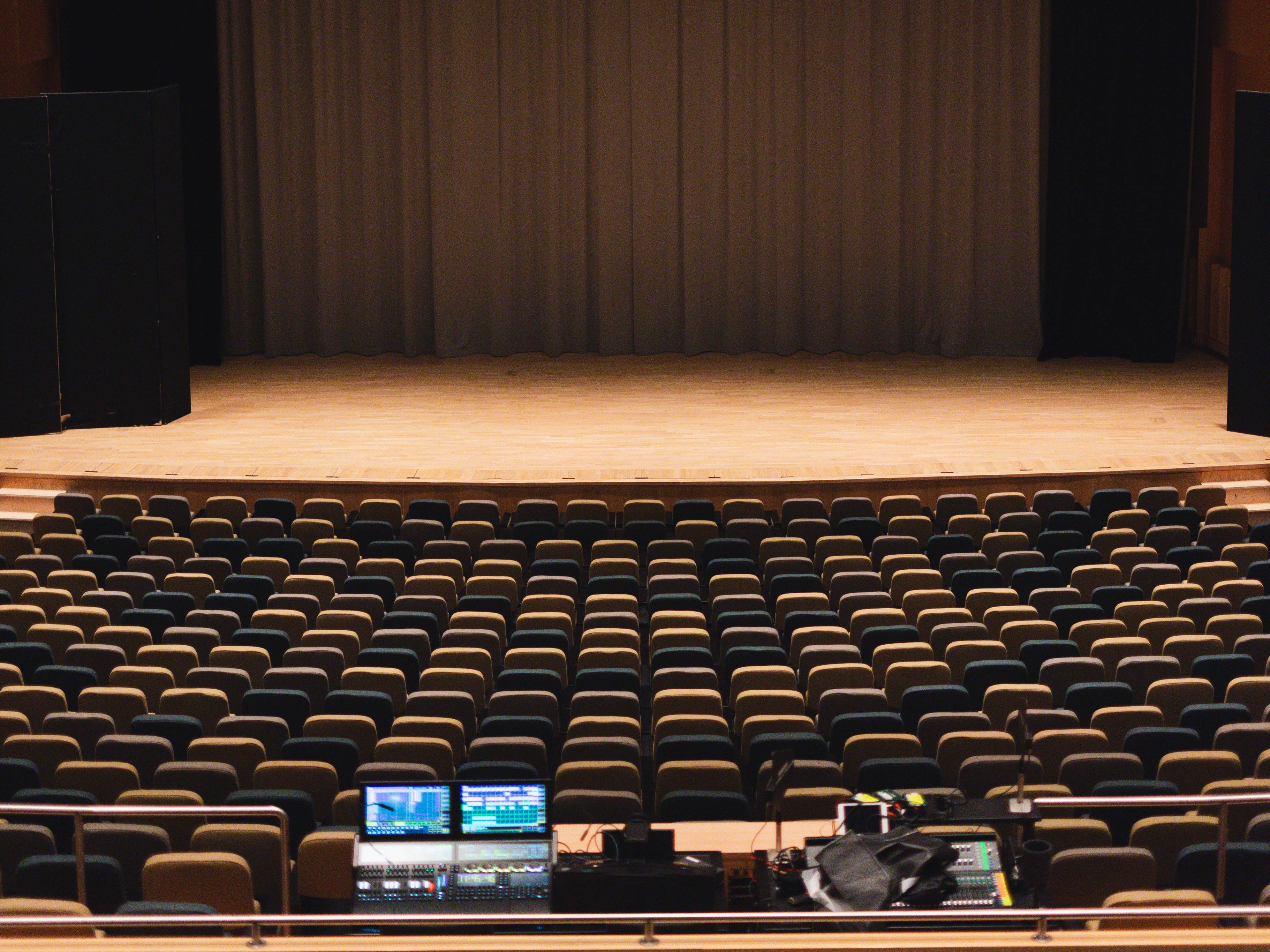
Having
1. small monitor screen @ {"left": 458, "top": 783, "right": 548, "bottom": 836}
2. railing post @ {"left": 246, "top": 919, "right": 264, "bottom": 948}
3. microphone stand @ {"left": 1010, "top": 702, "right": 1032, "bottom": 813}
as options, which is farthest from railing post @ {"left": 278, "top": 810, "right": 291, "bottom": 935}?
microphone stand @ {"left": 1010, "top": 702, "right": 1032, "bottom": 813}

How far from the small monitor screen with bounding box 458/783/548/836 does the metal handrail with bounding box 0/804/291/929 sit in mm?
709

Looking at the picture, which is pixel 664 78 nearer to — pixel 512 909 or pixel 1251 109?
pixel 1251 109

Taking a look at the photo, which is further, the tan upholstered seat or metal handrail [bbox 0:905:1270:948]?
the tan upholstered seat

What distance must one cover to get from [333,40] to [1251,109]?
33.3 ft

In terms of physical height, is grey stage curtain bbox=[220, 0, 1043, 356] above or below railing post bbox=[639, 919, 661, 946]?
above

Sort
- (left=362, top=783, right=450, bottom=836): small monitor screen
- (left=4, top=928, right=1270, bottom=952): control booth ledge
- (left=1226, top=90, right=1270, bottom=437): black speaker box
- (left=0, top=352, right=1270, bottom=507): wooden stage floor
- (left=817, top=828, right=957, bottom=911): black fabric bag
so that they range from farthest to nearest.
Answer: (left=1226, top=90, right=1270, bottom=437): black speaker box
(left=0, top=352, right=1270, bottom=507): wooden stage floor
(left=362, top=783, right=450, bottom=836): small monitor screen
(left=817, top=828, right=957, bottom=911): black fabric bag
(left=4, top=928, right=1270, bottom=952): control booth ledge

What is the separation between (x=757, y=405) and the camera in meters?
16.5

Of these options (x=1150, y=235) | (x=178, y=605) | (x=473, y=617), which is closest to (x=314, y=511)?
(x=178, y=605)

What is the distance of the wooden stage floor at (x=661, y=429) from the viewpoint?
13586 mm

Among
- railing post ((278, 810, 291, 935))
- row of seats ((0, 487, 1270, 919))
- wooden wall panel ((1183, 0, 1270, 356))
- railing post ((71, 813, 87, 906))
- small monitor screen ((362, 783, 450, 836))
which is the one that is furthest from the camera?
wooden wall panel ((1183, 0, 1270, 356))

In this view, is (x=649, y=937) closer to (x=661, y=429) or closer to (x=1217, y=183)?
(x=661, y=429)

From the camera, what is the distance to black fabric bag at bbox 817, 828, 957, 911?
224 inches

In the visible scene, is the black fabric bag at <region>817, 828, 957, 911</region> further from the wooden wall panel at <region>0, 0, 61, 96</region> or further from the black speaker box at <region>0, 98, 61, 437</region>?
the wooden wall panel at <region>0, 0, 61, 96</region>

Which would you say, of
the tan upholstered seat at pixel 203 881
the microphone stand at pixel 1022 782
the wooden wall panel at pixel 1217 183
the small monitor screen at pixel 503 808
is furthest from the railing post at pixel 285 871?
the wooden wall panel at pixel 1217 183
